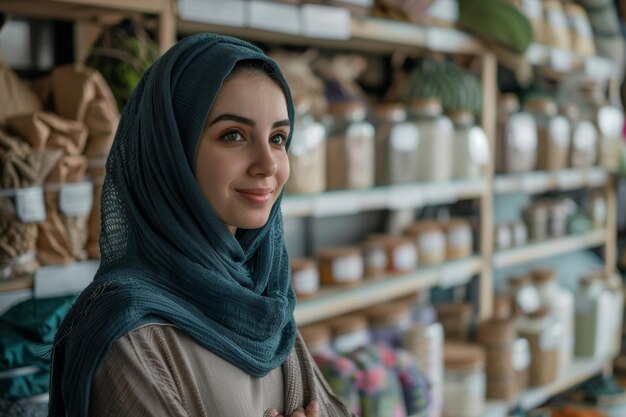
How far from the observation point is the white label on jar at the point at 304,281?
1935 millimetres

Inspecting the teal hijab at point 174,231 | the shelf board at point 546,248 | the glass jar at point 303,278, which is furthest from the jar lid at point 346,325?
the teal hijab at point 174,231

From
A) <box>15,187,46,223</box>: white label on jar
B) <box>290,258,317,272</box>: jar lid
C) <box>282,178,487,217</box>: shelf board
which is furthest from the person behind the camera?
<box>290,258,317,272</box>: jar lid

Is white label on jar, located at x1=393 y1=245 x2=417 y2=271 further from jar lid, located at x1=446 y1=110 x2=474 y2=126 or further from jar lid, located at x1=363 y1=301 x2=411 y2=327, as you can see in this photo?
jar lid, located at x1=446 y1=110 x2=474 y2=126

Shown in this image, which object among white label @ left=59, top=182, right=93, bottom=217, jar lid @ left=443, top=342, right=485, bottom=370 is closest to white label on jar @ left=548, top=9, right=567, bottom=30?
jar lid @ left=443, top=342, right=485, bottom=370

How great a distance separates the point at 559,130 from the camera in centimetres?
279

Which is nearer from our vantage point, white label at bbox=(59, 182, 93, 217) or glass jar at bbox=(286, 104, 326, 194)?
white label at bbox=(59, 182, 93, 217)

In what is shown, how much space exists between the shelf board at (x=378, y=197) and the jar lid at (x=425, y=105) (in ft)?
0.68

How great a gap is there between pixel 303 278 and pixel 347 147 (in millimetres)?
349

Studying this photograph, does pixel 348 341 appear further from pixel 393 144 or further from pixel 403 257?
pixel 393 144

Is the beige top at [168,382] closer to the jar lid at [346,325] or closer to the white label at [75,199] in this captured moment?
the white label at [75,199]

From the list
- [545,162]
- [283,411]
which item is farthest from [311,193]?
[545,162]

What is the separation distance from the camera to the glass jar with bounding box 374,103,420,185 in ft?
7.01

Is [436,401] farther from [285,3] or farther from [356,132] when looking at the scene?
[285,3]

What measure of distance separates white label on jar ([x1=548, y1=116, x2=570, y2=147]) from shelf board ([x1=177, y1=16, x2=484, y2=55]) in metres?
0.49
